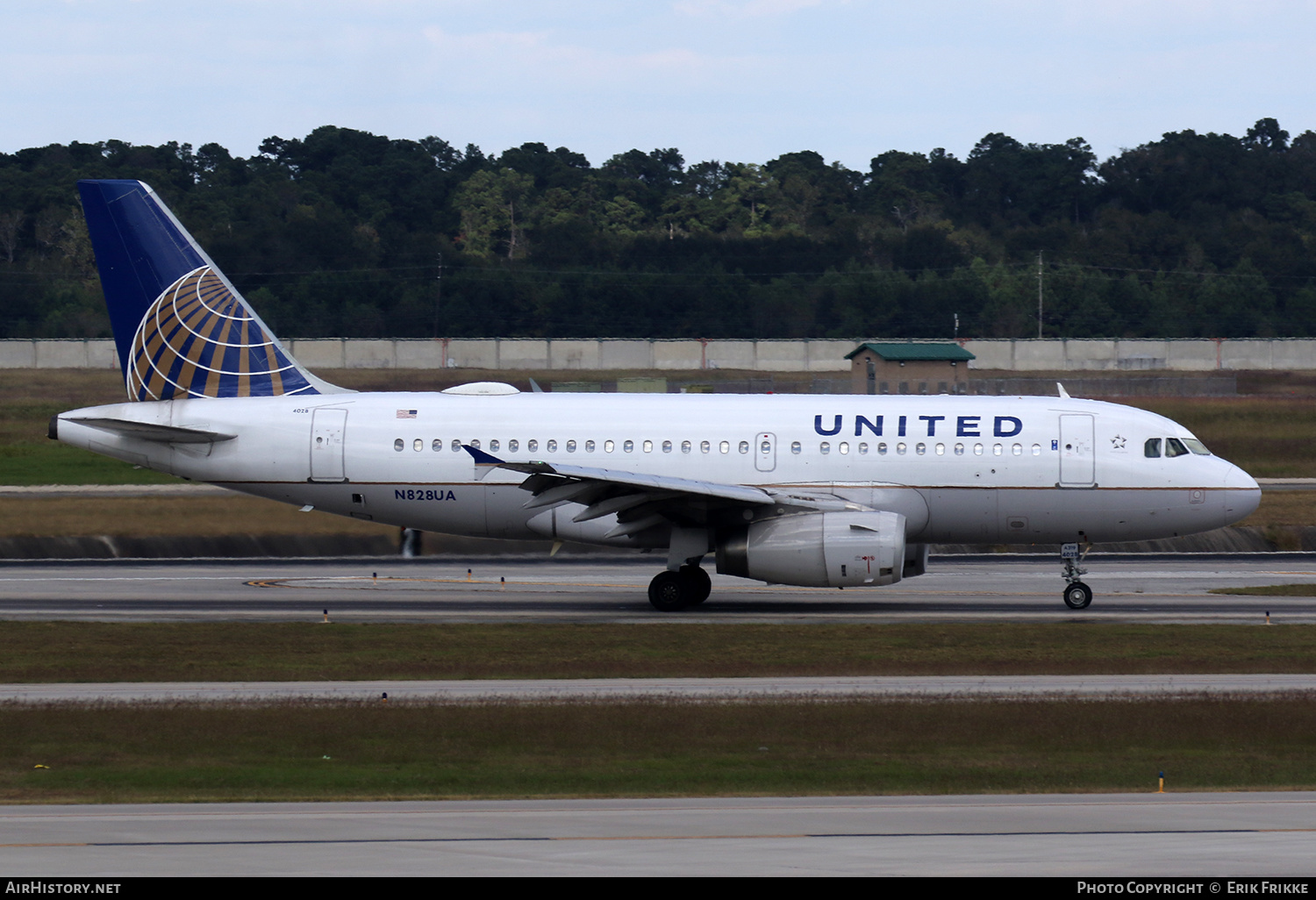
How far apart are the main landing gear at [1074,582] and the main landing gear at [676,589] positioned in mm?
7007

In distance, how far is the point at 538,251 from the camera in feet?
432

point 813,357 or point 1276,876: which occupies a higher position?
point 813,357

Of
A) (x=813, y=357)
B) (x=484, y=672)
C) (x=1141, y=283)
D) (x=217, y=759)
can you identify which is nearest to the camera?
(x=217, y=759)

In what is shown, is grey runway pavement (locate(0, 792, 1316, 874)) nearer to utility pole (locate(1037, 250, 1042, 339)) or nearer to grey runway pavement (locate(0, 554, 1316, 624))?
grey runway pavement (locate(0, 554, 1316, 624))

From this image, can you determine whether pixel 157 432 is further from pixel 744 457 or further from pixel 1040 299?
pixel 1040 299

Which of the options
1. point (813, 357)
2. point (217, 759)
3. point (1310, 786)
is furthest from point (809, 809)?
point (813, 357)

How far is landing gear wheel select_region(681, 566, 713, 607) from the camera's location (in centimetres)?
3041

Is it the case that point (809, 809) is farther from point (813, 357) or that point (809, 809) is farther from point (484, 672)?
point (813, 357)

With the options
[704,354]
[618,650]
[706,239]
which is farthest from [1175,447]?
[706,239]

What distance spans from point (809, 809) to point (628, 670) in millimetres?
9229

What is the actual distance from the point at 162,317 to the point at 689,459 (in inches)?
450

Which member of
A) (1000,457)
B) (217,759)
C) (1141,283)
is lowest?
(217,759)

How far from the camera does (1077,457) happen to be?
31.2 metres

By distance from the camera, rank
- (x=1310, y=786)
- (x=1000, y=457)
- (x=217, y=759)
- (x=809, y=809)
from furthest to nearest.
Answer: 1. (x=1000, y=457)
2. (x=217, y=759)
3. (x=1310, y=786)
4. (x=809, y=809)
